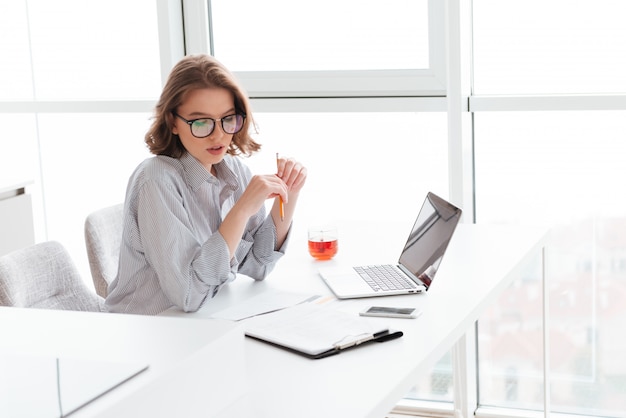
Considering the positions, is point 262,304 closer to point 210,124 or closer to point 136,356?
point 210,124

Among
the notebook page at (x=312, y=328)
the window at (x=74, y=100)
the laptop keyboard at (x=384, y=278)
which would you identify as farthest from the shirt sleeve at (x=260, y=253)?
the window at (x=74, y=100)

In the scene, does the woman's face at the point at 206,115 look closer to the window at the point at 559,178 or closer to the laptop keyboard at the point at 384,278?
the laptop keyboard at the point at 384,278

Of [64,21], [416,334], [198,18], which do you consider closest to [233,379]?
[416,334]

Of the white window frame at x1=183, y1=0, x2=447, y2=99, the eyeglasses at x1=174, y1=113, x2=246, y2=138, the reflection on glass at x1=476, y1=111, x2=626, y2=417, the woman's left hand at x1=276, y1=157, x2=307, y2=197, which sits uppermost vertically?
the white window frame at x1=183, y1=0, x2=447, y2=99

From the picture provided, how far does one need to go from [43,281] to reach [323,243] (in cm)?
75

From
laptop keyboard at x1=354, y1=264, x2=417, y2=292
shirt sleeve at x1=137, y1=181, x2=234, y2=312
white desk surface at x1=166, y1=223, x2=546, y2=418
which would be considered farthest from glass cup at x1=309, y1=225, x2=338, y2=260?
shirt sleeve at x1=137, y1=181, x2=234, y2=312

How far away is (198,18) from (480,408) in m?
1.87

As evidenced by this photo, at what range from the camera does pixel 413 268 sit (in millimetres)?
2244

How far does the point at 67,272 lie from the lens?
2.36 m

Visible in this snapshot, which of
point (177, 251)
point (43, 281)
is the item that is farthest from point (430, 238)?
point (43, 281)

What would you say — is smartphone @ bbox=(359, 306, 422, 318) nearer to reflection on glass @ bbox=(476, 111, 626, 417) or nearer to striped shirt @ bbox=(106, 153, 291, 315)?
striped shirt @ bbox=(106, 153, 291, 315)

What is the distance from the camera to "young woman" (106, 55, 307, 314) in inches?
80.3

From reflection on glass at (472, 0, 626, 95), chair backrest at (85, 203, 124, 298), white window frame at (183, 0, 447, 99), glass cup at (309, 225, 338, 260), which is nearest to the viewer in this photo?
glass cup at (309, 225, 338, 260)

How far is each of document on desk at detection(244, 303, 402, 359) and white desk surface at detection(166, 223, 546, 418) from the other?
0.06ft
